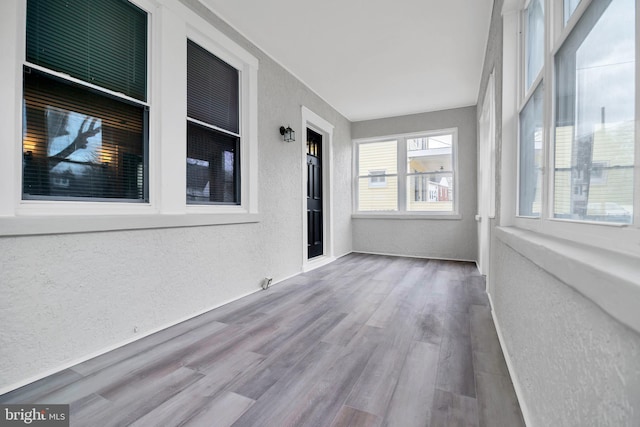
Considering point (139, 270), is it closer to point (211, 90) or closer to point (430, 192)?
point (211, 90)

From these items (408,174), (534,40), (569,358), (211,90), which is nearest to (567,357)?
(569,358)

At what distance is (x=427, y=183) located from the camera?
5.23m

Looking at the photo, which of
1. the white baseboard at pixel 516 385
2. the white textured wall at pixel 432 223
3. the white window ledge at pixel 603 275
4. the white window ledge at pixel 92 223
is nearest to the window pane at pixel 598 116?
the white window ledge at pixel 603 275

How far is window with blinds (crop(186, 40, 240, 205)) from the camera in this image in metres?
2.48

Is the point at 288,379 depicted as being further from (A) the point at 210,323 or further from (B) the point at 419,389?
(A) the point at 210,323

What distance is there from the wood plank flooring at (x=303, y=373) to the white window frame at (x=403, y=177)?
272 centimetres

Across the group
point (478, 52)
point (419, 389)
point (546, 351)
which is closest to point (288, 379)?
point (419, 389)

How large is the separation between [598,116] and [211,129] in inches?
103

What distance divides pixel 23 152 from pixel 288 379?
6.08 ft

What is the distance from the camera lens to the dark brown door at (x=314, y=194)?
4.50 metres

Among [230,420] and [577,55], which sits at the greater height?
[577,55]

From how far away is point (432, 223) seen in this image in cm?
516

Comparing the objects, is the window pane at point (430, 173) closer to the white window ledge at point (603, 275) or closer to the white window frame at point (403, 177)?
the white window frame at point (403, 177)

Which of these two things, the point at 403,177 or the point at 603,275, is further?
the point at 403,177
